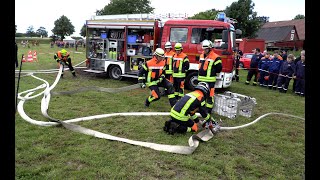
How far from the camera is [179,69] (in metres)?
7.77

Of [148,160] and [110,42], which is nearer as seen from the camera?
[148,160]

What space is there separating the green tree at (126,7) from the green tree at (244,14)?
85.4ft

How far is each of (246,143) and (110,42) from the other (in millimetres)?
8004

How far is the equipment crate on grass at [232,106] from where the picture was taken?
270 inches

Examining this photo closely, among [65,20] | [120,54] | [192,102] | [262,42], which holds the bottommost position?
[192,102]

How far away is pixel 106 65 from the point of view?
38.9ft

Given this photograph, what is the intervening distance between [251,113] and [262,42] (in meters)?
22.5
